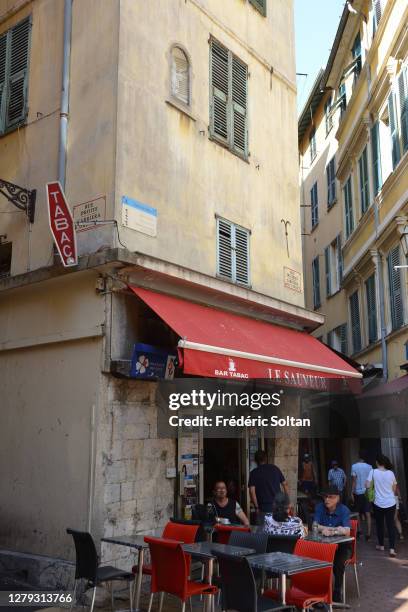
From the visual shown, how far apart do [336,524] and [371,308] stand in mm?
10313

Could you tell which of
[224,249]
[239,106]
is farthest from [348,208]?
[224,249]

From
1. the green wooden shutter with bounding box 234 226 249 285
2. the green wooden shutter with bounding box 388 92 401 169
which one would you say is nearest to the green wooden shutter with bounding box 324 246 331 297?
the green wooden shutter with bounding box 388 92 401 169

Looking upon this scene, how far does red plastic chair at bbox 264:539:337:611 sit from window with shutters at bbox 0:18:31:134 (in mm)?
7598

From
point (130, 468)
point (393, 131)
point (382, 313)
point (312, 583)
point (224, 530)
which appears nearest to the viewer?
point (312, 583)

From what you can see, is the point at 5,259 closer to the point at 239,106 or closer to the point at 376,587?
the point at 239,106

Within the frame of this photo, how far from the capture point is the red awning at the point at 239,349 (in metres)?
7.80

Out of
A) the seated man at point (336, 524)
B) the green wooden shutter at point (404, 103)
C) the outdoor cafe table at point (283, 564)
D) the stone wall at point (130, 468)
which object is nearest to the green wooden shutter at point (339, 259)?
the green wooden shutter at point (404, 103)

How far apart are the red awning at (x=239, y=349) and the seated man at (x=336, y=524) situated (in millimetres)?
1801

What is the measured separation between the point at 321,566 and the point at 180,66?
25.6 feet

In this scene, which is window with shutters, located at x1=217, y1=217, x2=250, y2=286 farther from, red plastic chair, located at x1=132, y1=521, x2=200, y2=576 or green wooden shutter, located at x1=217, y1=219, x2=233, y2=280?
red plastic chair, located at x1=132, y1=521, x2=200, y2=576

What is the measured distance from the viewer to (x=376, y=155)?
55.5 feet

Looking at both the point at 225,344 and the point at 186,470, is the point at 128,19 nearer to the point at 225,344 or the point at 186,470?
the point at 225,344

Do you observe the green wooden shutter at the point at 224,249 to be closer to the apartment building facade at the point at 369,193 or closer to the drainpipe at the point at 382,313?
the apartment building facade at the point at 369,193

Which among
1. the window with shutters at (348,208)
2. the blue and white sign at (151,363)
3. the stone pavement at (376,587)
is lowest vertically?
the stone pavement at (376,587)
